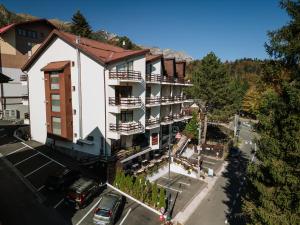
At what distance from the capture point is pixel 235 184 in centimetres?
3250

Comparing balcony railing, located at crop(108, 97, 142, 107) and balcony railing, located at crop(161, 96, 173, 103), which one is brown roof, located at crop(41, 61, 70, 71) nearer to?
balcony railing, located at crop(108, 97, 142, 107)

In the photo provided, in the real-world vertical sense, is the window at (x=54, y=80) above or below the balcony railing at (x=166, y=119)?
above

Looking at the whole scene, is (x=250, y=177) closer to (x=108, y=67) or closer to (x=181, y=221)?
(x=181, y=221)

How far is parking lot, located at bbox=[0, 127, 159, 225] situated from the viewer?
19.2 metres

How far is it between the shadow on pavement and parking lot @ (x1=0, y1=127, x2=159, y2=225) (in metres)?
9.20

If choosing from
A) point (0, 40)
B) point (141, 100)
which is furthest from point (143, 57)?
point (0, 40)

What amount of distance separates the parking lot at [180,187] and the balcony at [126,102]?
11.5m

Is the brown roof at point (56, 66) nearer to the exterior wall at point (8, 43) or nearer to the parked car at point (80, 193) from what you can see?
the parked car at point (80, 193)

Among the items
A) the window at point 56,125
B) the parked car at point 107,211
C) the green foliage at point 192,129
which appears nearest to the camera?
the parked car at point 107,211

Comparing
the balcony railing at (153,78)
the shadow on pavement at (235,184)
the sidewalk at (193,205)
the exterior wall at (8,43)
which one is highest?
the exterior wall at (8,43)

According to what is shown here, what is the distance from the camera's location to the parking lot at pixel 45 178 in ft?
62.8

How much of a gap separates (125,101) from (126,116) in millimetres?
2798

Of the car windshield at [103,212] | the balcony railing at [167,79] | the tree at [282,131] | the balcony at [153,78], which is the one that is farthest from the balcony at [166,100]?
the tree at [282,131]

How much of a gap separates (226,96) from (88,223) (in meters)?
36.0
